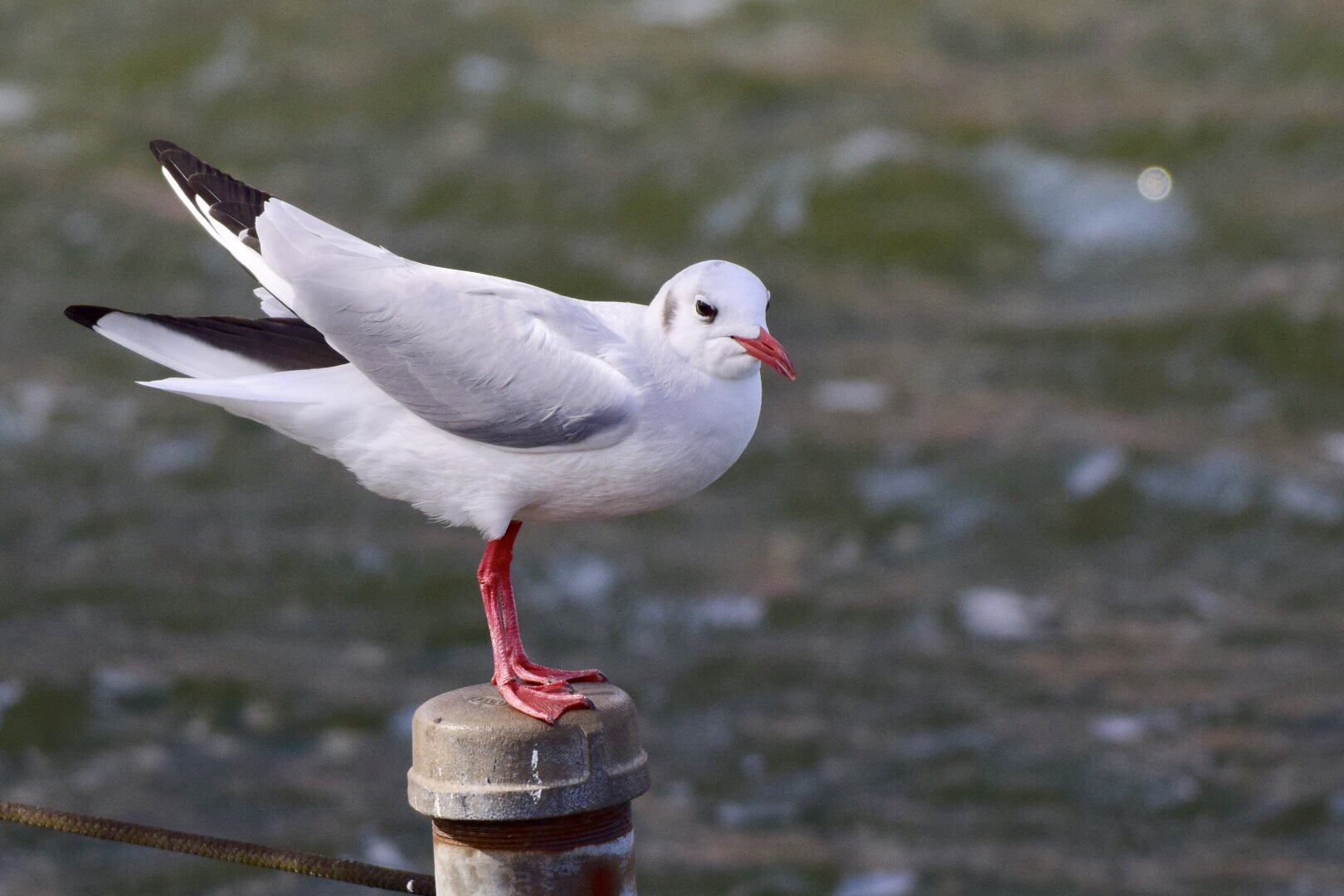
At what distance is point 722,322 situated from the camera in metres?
2.29

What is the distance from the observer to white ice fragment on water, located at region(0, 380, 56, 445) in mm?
8398

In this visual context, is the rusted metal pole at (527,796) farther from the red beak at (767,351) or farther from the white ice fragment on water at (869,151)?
the white ice fragment on water at (869,151)

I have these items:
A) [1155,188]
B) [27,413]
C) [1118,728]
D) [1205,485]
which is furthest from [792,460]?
[27,413]

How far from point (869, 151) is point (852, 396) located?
2.02 m

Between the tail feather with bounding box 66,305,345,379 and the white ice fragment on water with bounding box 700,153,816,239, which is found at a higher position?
the white ice fragment on water with bounding box 700,153,816,239

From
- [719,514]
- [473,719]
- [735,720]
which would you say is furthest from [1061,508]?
[473,719]

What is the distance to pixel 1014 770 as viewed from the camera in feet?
20.0

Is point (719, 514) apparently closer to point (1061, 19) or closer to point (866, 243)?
point (866, 243)

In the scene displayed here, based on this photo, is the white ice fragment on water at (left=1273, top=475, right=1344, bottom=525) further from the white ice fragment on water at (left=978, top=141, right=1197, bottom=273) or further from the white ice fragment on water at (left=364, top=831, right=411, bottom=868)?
the white ice fragment on water at (left=364, top=831, right=411, bottom=868)

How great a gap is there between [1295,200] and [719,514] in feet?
13.1

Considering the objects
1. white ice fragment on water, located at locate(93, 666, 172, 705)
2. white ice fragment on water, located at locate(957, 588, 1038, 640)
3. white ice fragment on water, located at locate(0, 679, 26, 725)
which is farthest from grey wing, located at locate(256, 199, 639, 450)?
white ice fragment on water, located at locate(957, 588, 1038, 640)

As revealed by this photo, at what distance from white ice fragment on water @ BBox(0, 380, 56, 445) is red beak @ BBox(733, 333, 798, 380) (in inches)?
273

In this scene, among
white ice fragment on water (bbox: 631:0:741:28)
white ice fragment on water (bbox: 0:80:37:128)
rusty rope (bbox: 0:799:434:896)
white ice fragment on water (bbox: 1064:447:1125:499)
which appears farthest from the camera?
white ice fragment on water (bbox: 631:0:741:28)

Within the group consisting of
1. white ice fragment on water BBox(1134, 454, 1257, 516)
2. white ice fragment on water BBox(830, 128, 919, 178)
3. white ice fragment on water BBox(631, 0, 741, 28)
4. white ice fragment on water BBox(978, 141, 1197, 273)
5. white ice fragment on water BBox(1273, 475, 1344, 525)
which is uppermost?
white ice fragment on water BBox(631, 0, 741, 28)
